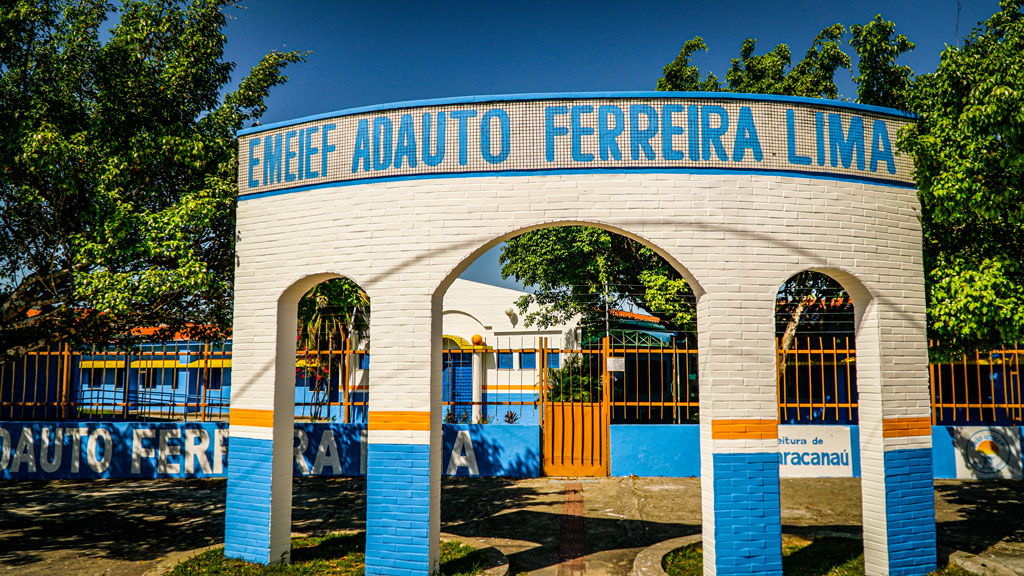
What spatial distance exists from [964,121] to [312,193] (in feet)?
20.7

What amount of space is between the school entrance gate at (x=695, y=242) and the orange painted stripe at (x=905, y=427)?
0.02 m

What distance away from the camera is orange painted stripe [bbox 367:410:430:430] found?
6.16 m

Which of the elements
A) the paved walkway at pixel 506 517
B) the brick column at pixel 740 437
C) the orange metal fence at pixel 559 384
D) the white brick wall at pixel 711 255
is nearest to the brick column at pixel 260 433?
the white brick wall at pixel 711 255

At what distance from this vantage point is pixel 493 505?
9.59 metres

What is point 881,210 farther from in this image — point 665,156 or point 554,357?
point 554,357

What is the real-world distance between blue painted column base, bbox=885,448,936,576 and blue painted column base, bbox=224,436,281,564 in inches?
241

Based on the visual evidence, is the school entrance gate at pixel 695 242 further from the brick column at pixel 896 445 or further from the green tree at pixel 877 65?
the green tree at pixel 877 65

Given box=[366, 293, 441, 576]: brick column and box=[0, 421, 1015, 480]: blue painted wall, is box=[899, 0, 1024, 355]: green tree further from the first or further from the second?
box=[0, 421, 1015, 480]: blue painted wall

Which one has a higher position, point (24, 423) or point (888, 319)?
point (888, 319)

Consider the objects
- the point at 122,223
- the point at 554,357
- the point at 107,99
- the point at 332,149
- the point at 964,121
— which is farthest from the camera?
the point at 554,357

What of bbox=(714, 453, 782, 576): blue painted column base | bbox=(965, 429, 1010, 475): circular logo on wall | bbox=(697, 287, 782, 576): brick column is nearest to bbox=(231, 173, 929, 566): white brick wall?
bbox=(697, 287, 782, 576): brick column

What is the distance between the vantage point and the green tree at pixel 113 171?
7402 millimetres

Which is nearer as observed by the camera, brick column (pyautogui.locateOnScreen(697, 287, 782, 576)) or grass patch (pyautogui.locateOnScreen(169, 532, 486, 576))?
brick column (pyautogui.locateOnScreen(697, 287, 782, 576))

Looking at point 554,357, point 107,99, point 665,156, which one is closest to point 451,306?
point 554,357
